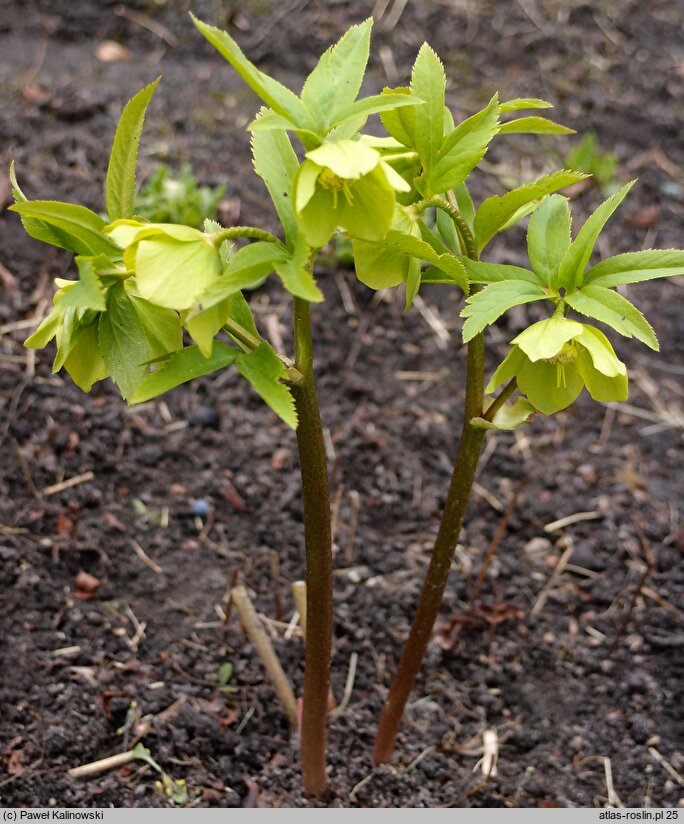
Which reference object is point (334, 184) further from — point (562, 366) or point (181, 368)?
point (562, 366)

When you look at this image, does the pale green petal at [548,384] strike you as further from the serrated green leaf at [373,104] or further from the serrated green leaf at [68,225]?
the serrated green leaf at [68,225]

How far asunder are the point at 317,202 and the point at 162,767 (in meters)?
1.08

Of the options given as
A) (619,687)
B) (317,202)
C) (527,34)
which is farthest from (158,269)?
(527,34)

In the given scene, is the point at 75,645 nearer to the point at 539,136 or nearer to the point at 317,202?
the point at 317,202

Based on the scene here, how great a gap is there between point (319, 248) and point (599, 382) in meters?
0.38

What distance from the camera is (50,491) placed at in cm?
186

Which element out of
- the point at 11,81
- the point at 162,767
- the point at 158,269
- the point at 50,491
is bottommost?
the point at 162,767

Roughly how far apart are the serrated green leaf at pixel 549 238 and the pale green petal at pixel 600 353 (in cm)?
9

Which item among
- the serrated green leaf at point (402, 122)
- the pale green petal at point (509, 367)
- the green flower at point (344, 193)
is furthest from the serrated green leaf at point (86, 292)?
the pale green petal at point (509, 367)

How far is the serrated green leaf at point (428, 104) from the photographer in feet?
3.32

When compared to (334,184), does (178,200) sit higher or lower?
lower

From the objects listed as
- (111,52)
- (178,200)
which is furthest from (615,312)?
(111,52)

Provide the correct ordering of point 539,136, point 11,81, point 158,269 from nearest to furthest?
point 158,269 → point 11,81 → point 539,136

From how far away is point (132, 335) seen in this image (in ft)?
3.22
